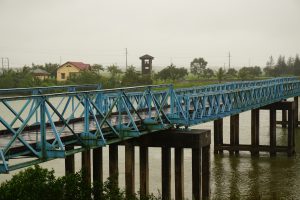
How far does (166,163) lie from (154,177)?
9839 millimetres

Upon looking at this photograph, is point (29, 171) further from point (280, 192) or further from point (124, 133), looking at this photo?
point (280, 192)

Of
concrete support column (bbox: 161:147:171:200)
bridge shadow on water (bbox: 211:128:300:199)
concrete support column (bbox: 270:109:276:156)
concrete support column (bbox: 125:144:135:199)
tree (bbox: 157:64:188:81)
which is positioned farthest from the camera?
tree (bbox: 157:64:188:81)

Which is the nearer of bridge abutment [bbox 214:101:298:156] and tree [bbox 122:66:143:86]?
bridge abutment [bbox 214:101:298:156]

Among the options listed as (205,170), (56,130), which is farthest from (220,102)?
(56,130)

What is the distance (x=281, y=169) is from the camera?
38.7m

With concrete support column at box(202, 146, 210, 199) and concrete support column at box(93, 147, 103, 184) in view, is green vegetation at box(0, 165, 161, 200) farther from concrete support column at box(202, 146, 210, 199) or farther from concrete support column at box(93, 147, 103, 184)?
concrete support column at box(202, 146, 210, 199)

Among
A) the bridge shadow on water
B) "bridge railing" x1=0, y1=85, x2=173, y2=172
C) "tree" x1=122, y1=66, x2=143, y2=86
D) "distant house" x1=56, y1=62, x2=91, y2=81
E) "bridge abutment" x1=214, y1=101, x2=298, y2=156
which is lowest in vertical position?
the bridge shadow on water

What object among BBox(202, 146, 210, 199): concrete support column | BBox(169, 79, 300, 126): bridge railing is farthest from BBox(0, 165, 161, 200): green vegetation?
BBox(169, 79, 300, 126): bridge railing

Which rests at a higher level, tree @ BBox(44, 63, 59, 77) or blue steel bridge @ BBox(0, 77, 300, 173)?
tree @ BBox(44, 63, 59, 77)

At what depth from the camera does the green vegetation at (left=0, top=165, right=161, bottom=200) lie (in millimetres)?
20625

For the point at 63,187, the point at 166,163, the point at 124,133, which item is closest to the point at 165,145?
the point at 166,163

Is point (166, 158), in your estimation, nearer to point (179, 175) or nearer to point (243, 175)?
→ point (179, 175)

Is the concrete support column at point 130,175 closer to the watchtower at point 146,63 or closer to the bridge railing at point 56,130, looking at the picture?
the bridge railing at point 56,130

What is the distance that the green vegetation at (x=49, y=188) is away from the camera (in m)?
20.6
